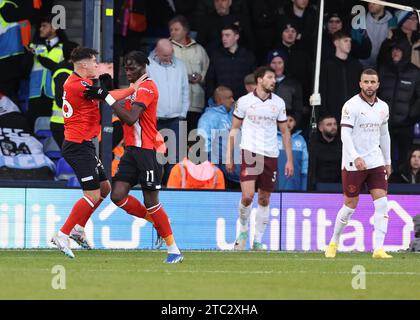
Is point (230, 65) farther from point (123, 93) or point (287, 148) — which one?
point (123, 93)

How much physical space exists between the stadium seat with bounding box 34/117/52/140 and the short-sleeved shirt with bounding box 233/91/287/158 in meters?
4.00

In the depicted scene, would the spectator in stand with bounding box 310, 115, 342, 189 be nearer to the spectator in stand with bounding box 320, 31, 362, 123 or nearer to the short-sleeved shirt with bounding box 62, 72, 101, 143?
the spectator in stand with bounding box 320, 31, 362, 123

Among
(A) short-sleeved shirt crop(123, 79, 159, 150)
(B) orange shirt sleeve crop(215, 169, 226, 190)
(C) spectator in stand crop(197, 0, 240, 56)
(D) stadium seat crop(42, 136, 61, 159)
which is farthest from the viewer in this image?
(C) spectator in stand crop(197, 0, 240, 56)

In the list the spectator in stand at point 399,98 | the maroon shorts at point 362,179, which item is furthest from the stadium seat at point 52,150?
the maroon shorts at point 362,179

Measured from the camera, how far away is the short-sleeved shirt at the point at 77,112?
572 inches

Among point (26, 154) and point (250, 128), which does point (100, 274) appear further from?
point (26, 154)

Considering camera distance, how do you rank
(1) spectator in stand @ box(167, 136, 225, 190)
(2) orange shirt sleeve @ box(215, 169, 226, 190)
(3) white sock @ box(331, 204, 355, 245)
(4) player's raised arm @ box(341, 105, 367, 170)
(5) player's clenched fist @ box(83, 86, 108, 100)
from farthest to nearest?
(2) orange shirt sleeve @ box(215, 169, 226, 190) → (1) spectator in stand @ box(167, 136, 225, 190) → (3) white sock @ box(331, 204, 355, 245) → (4) player's raised arm @ box(341, 105, 367, 170) → (5) player's clenched fist @ box(83, 86, 108, 100)

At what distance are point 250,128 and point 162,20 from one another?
17.3 ft

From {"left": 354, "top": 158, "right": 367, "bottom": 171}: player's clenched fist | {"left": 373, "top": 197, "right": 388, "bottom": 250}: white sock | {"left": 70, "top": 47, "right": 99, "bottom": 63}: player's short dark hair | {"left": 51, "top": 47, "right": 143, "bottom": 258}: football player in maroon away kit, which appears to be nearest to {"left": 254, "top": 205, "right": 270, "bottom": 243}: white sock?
{"left": 373, "top": 197, "right": 388, "bottom": 250}: white sock

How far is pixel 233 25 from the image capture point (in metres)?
20.3

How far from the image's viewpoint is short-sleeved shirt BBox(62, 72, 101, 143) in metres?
14.5
